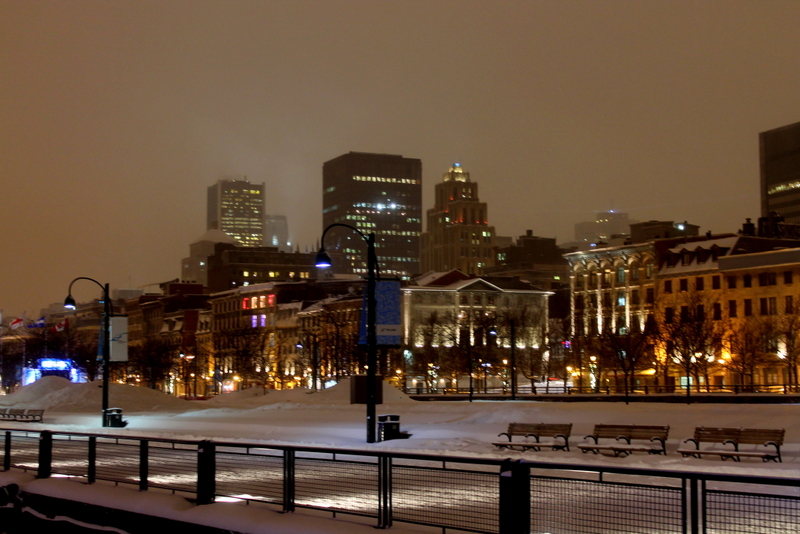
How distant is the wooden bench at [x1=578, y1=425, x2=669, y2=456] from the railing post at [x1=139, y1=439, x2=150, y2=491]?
611 inches

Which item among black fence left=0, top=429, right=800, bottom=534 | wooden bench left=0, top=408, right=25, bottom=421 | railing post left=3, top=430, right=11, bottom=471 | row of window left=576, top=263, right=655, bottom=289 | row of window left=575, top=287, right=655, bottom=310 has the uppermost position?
row of window left=576, top=263, right=655, bottom=289

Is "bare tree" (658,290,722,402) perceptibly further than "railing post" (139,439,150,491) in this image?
Yes

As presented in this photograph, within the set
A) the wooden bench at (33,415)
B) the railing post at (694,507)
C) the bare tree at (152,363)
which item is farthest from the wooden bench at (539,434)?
the bare tree at (152,363)

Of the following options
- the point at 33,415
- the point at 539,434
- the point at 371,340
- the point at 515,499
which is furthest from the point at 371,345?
the point at 33,415

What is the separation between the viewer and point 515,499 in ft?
39.8

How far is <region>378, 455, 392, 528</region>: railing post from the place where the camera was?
543 inches

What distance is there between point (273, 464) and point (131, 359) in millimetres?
134205

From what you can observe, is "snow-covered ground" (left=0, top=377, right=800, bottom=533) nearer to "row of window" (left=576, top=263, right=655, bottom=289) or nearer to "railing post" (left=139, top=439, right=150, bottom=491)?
"railing post" (left=139, top=439, right=150, bottom=491)

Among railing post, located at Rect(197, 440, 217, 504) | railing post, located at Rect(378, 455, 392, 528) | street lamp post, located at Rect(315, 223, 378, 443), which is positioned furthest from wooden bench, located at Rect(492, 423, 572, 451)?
railing post, located at Rect(378, 455, 392, 528)

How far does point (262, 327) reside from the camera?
155375mm

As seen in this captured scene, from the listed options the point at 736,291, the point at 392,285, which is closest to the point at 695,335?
the point at 736,291

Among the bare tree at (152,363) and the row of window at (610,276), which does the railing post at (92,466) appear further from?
the bare tree at (152,363)

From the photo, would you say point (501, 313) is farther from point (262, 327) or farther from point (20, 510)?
point (20, 510)

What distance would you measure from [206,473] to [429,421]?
2704 cm
